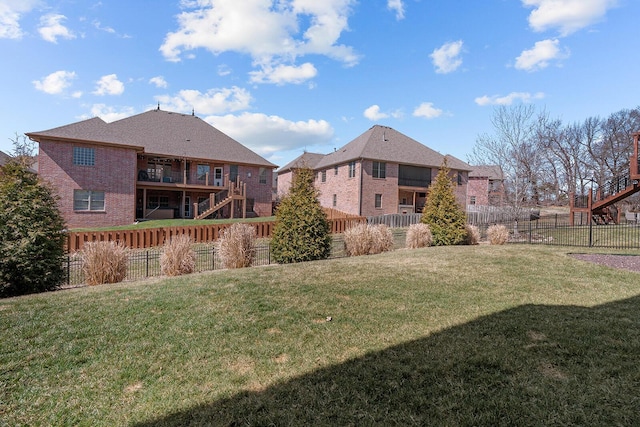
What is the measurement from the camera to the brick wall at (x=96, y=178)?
2142 cm

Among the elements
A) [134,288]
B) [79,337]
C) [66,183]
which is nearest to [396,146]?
[66,183]

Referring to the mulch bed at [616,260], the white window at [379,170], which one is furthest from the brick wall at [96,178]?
the mulch bed at [616,260]

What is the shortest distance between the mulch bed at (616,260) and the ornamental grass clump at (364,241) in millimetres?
6194

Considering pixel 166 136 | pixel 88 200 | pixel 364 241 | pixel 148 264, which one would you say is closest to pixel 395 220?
pixel 364 241

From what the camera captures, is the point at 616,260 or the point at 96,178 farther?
the point at 96,178

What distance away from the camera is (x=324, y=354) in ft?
13.1

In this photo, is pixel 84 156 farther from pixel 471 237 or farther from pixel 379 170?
pixel 471 237

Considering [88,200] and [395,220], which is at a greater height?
[88,200]

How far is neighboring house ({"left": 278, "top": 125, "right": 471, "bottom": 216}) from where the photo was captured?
97.9 feet

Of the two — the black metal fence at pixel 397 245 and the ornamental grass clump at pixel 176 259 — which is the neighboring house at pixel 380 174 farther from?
the ornamental grass clump at pixel 176 259

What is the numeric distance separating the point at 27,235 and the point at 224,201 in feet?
61.6

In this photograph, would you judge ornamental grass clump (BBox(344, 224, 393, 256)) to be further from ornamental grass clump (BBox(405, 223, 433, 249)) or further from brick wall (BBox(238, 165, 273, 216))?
brick wall (BBox(238, 165, 273, 216))

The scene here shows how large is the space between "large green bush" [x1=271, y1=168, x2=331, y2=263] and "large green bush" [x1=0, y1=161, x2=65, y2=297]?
5.88m

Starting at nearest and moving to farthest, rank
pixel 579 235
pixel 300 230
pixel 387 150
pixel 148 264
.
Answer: pixel 300 230, pixel 148 264, pixel 579 235, pixel 387 150
